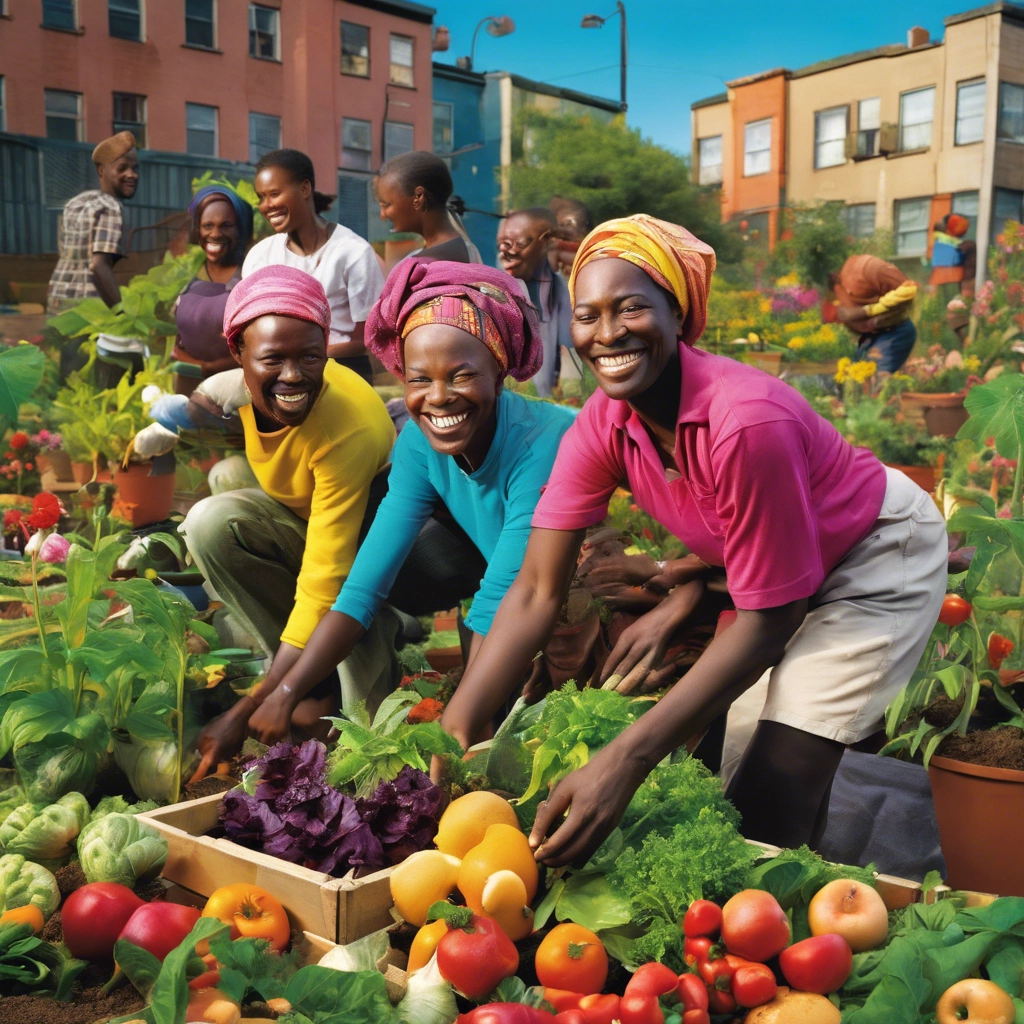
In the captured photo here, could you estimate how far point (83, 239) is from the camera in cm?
648

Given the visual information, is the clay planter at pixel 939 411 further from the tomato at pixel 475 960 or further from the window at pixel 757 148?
the window at pixel 757 148

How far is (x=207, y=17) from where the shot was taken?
13.9m

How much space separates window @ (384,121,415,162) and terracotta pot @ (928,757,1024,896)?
14.9 meters

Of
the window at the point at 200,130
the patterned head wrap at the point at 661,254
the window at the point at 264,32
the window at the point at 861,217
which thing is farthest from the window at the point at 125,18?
the window at the point at 861,217

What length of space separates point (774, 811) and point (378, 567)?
103cm

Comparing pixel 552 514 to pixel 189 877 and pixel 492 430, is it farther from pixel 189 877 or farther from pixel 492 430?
pixel 189 877

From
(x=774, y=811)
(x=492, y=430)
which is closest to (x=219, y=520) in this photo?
(x=492, y=430)

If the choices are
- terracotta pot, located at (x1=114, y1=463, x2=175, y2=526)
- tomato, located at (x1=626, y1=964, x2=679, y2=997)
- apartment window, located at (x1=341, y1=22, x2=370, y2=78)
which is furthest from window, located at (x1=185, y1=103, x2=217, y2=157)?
tomato, located at (x1=626, y1=964, x2=679, y2=997)

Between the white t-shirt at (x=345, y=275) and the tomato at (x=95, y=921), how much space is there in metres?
2.53

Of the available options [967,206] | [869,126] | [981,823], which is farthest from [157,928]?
[869,126]

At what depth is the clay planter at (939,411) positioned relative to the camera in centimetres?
771

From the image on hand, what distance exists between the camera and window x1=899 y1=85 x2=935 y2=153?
19.7m

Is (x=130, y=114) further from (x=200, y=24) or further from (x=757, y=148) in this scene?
(x=757, y=148)

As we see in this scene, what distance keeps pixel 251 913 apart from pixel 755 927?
77 centimetres
